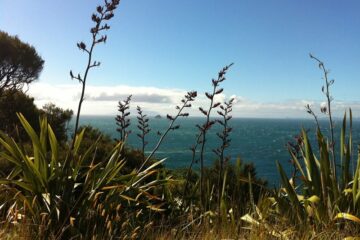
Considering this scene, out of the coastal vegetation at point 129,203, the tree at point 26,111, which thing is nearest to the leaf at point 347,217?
the coastal vegetation at point 129,203

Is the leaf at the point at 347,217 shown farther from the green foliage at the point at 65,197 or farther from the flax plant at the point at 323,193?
the green foliage at the point at 65,197

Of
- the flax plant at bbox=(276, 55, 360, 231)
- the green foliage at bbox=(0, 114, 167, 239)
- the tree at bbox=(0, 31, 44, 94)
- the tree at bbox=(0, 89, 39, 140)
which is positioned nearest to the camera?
the green foliage at bbox=(0, 114, 167, 239)

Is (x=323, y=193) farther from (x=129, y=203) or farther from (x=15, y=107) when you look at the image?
(x=15, y=107)

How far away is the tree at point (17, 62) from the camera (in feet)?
64.0

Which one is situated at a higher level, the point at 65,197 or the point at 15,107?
the point at 15,107

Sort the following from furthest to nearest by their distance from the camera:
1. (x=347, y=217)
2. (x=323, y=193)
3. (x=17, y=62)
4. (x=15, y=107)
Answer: (x=17, y=62) → (x=15, y=107) → (x=323, y=193) → (x=347, y=217)

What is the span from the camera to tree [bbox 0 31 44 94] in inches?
768

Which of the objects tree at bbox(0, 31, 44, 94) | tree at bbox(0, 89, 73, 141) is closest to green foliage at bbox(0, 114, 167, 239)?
tree at bbox(0, 89, 73, 141)

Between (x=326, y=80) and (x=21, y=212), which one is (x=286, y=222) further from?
(x=21, y=212)

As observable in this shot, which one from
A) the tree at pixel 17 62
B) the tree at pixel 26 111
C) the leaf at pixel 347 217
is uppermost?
the tree at pixel 17 62

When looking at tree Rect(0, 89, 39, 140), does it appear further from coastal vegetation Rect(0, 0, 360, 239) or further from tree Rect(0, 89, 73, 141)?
coastal vegetation Rect(0, 0, 360, 239)

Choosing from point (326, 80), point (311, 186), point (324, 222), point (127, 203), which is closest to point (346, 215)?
point (324, 222)

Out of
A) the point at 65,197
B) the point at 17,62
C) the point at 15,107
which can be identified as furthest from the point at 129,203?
the point at 17,62

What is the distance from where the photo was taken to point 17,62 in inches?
790
